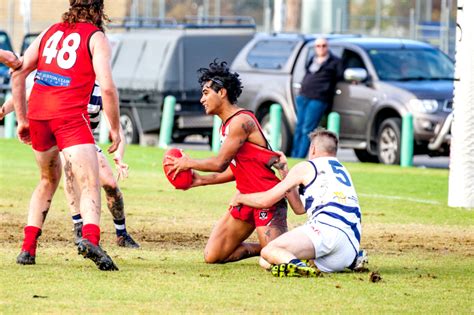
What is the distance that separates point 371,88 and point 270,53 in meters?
2.65

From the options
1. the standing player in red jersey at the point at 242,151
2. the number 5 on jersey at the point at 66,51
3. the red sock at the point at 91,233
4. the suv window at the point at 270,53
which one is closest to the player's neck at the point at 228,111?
the standing player in red jersey at the point at 242,151

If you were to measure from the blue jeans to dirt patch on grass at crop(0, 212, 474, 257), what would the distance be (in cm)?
871

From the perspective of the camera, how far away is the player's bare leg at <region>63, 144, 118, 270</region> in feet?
31.6

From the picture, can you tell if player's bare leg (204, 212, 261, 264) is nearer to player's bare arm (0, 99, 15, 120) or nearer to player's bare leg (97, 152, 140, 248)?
player's bare leg (97, 152, 140, 248)

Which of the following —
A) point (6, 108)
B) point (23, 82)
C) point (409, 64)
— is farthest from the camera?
point (409, 64)

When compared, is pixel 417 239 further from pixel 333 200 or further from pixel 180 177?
pixel 180 177

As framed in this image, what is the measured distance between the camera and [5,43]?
3494 centimetres

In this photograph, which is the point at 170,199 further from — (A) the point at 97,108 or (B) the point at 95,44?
(B) the point at 95,44

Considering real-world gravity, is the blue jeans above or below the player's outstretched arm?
below

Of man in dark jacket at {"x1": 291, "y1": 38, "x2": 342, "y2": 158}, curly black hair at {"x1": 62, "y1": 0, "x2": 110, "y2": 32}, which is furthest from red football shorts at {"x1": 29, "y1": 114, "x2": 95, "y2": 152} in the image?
man in dark jacket at {"x1": 291, "y1": 38, "x2": 342, "y2": 158}

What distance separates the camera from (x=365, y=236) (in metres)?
12.9

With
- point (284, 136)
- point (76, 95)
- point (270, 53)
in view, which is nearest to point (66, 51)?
point (76, 95)

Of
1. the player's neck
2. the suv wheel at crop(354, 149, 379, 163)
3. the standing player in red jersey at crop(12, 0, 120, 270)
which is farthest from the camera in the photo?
the suv wheel at crop(354, 149, 379, 163)

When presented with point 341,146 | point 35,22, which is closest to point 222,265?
point 341,146
